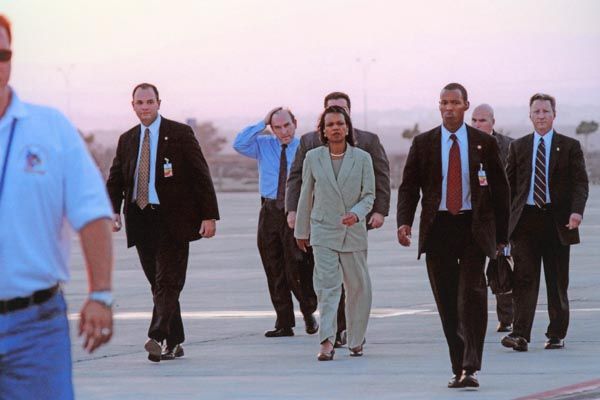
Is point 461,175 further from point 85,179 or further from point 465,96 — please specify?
point 85,179

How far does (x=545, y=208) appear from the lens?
13.4 m

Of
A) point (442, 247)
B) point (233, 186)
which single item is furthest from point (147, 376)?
point (233, 186)

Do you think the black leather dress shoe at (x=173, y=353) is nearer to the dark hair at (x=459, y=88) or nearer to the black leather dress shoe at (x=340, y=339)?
the black leather dress shoe at (x=340, y=339)

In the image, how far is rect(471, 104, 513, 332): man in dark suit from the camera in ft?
48.5

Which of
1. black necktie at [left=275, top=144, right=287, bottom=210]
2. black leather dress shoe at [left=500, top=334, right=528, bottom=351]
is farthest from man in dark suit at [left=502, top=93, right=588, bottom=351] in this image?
black necktie at [left=275, top=144, right=287, bottom=210]

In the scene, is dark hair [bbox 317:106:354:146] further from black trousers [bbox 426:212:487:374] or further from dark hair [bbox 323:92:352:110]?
black trousers [bbox 426:212:487:374]

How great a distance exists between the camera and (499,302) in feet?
49.0

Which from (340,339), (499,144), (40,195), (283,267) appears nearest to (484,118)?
(499,144)

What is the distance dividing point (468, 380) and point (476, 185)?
1.28 meters

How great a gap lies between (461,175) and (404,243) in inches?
25.4

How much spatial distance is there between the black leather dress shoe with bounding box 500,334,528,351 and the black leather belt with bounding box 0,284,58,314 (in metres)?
8.04

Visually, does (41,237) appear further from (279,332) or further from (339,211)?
(279,332)

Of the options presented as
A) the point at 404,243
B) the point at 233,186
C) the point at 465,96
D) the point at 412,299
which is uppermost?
the point at 465,96

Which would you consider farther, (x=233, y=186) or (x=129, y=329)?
(x=233, y=186)
